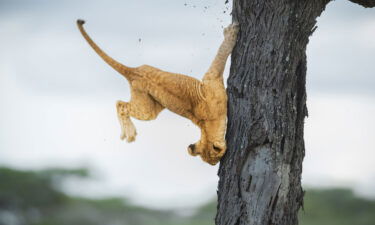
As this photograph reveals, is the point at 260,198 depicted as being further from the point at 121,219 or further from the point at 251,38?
the point at 121,219

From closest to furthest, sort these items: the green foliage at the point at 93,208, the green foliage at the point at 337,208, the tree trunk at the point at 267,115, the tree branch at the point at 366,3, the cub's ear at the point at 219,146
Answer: the tree trunk at the point at 267,115
the cub's ear at the point at 219,146
the tree branch at the point at 366,3
the green foliage at the point at 93,208
the green foliage at the point at 337,208

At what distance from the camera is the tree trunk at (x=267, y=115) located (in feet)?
17.2

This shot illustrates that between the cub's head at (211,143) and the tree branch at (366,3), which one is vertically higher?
the tree branch at (366,3)

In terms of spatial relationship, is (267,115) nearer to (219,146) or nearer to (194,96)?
(219,146)

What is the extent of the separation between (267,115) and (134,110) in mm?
1248

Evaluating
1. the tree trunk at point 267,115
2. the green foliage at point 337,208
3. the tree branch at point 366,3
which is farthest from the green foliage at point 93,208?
the tree branch at point 366,3

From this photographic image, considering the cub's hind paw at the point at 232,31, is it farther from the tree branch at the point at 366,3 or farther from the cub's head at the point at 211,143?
the tree branch at the point at 366,3

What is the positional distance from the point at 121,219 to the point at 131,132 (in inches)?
738

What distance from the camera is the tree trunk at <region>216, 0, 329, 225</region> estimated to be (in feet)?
17.2

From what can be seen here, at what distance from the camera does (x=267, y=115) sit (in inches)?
207

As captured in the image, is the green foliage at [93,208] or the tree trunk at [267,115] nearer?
the tree trunk at [267,115]

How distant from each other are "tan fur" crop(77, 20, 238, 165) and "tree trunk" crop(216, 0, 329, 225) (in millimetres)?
98

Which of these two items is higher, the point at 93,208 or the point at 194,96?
the point at 93,208

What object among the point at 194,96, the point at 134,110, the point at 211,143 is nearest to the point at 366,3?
the point at 194,96
